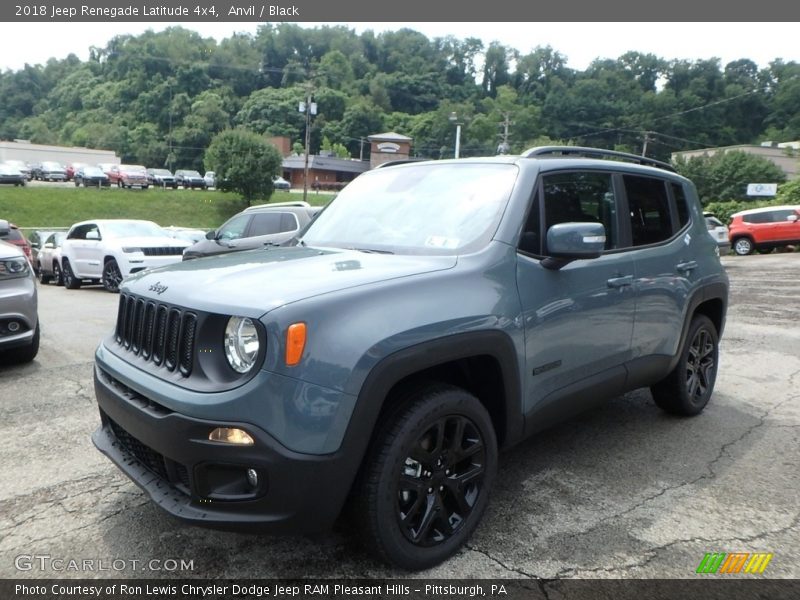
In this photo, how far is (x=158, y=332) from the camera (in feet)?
8.70

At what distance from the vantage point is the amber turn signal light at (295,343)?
223 centimetres

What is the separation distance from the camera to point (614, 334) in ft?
11.8

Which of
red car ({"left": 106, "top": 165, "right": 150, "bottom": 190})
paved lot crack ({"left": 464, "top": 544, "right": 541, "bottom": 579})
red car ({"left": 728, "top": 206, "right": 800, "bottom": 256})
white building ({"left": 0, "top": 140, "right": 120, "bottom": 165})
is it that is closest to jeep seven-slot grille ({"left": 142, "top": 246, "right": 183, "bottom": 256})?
paved lot crack ({"left": 464, "top": 544, "right": 541, "bottom": 579})

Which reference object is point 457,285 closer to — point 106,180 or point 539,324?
point 539,324

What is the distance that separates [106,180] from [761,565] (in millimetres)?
58599

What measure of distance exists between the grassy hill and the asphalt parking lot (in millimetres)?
43866

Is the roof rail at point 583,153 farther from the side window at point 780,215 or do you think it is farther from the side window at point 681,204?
the side window at point 780,215

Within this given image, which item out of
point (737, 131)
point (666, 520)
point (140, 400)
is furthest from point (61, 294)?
point (737, 131)

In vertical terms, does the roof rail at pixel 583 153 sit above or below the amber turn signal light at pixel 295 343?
above

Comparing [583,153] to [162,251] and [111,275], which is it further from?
[111,275]

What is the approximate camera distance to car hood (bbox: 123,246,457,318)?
2.39 metres

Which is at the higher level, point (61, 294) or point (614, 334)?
point (614, 334)

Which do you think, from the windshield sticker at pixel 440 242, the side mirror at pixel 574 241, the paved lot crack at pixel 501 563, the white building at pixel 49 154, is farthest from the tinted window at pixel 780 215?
the white building at pixel 49 154

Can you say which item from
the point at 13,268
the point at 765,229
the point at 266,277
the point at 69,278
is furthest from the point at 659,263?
the point at 765,229
